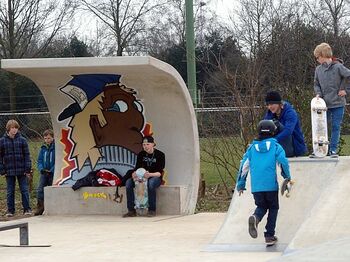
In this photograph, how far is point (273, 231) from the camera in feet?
28.8

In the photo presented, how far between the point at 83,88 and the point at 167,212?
2.64 m

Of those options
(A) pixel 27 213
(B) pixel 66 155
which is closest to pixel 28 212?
(A) pixel 27 213

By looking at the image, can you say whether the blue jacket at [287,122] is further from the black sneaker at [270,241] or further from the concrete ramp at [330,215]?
the black sneaker at [270,241]

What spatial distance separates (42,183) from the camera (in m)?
13.9

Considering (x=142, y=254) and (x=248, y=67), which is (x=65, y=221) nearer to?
(x=142, y=254)

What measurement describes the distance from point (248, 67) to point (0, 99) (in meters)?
18.9

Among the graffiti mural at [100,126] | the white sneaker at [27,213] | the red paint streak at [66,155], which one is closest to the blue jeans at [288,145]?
the graffiti mural at [100,126]

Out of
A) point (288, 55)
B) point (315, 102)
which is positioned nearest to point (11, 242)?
point (315, 102)

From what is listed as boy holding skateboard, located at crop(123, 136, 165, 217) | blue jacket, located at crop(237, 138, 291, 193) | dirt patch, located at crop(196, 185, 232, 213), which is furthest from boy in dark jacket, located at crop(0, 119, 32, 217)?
blue jacket, located at crop(237, 138, 291, 193)

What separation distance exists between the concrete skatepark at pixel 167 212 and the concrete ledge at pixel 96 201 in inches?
0.7

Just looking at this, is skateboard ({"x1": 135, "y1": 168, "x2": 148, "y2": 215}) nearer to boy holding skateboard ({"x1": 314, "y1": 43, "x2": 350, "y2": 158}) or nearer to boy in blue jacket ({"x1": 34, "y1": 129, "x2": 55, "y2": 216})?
boy in blue jacket ({"x1": 34, "y1": 129, "x2": 55, "y2": 216})

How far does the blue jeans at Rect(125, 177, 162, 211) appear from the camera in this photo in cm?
1255

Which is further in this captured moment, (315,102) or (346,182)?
(315,102)

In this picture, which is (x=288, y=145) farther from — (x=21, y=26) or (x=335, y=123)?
(x=21, y=26)
